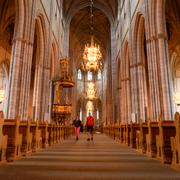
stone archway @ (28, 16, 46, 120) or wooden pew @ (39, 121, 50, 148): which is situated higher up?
stone archway @ (28, 16, 46, 120)

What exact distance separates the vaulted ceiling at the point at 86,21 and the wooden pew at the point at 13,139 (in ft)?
74.5

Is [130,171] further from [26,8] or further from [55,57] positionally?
[55,57]

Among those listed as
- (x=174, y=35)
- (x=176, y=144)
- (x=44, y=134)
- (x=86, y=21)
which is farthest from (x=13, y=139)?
(x=86, y=21)

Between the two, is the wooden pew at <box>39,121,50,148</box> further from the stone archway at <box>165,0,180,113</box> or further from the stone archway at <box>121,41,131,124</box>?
the stone archway at <box>121,41,131,124</box>

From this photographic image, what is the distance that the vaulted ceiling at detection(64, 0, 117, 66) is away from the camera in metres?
25.6

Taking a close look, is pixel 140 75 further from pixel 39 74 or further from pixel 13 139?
pixel 13 139

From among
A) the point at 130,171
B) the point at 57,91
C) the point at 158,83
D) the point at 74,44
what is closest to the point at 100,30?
the point at 74,44

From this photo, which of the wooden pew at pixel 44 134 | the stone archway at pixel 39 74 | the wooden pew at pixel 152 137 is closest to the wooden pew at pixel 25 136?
the wooden pew at pixel 44 134

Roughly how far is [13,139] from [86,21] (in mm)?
30494

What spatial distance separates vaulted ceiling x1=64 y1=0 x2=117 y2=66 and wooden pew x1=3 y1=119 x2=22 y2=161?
22.7 metres

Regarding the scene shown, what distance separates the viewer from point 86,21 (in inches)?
1288

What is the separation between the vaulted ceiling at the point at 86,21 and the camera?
1009 inches

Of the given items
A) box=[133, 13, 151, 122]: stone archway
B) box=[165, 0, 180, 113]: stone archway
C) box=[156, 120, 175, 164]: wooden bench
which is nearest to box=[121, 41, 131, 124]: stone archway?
box=[133, 13, 151, 122]: stone archway

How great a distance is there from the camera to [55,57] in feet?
67.7
